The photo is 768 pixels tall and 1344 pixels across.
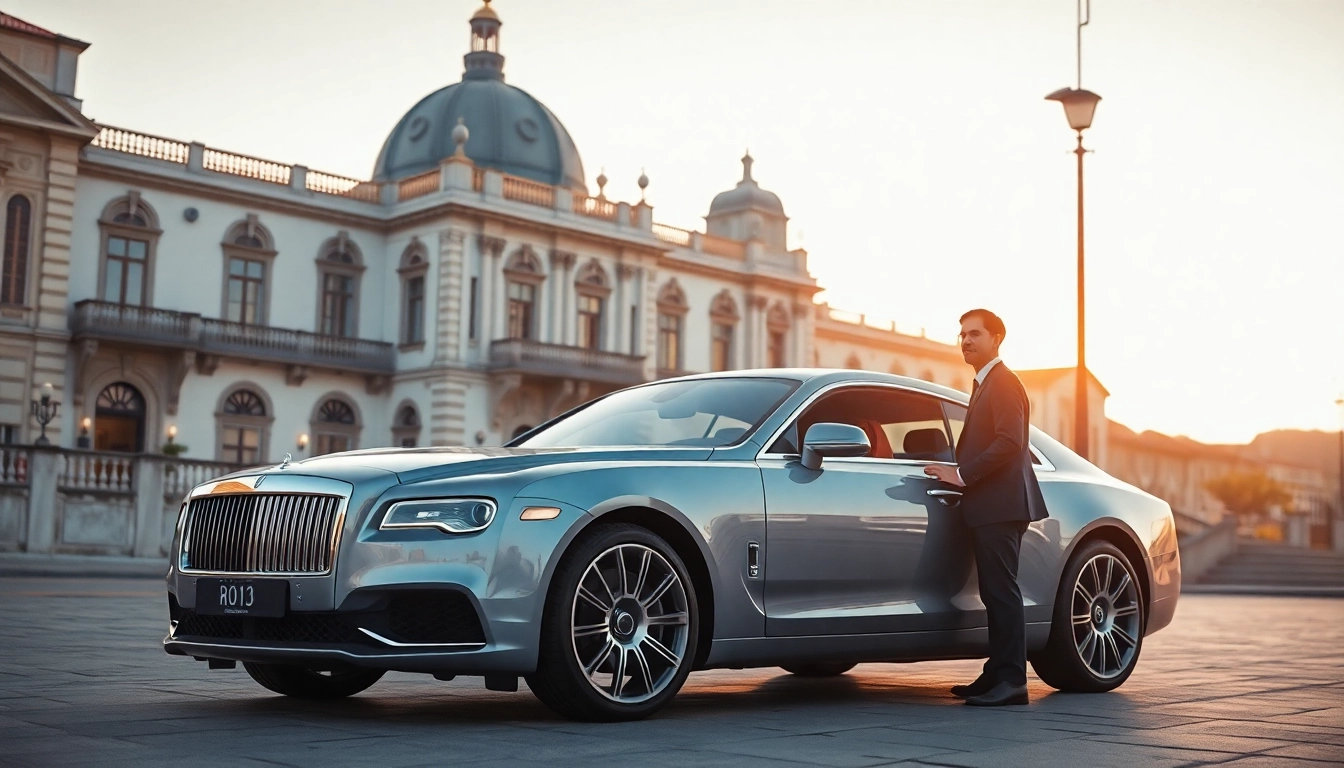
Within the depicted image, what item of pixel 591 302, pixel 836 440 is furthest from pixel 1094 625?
pixel 591 302

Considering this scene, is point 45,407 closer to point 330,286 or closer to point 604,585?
point 330,286

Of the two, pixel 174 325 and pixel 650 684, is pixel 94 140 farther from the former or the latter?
pixel 650 684

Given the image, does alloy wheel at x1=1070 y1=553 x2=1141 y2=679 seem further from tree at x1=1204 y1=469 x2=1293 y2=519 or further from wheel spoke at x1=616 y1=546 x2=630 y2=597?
tree at x1=1204 y1=469 x2=1293 y2=519

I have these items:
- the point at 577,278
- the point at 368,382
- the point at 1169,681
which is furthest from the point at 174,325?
the point at 1169,681

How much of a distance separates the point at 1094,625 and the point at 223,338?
37.3m

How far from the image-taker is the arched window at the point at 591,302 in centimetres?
4891

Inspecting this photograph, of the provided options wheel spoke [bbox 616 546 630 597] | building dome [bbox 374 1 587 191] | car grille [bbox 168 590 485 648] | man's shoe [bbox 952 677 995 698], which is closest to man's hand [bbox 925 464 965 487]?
man's shoe [bbox 952 677 995 698]

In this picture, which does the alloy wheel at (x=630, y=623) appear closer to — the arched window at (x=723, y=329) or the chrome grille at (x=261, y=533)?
the chrome grille at (x=261, y=533)

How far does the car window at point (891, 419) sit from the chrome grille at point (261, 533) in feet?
7.73

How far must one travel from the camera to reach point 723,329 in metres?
55.2

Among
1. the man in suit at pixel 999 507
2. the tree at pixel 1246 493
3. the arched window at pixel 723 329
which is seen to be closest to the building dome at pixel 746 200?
the arched window at pixel 723 329

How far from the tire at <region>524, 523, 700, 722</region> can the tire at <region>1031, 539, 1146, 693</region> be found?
96.3 inches

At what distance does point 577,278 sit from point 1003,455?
4212 cm

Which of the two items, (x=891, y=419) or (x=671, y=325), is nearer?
(x=891, y=419)
